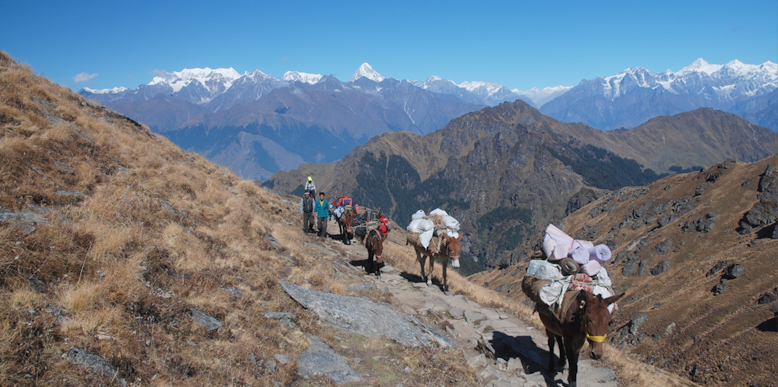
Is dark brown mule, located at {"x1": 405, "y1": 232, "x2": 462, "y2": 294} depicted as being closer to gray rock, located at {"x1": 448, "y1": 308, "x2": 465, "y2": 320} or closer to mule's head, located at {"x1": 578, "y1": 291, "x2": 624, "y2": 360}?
gray rock, located at {"x1": 448, "y1": 308, "x2": 465, "y2": 320}

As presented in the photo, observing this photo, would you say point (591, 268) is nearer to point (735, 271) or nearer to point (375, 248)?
point (375, 248)

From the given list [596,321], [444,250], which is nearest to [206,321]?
[596,321]

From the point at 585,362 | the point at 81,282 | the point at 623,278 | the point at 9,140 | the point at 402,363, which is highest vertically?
the point at 9,140

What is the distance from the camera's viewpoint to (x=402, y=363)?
7379 millimetres

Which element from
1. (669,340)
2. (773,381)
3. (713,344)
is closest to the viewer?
(773,381)

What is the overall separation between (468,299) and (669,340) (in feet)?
145

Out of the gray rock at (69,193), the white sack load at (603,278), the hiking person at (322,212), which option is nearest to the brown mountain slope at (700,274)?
the white sack load at (603,278)

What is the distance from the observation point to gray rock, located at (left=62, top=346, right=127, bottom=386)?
4.30 meters

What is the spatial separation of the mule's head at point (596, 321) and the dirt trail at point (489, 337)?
6.50 ft

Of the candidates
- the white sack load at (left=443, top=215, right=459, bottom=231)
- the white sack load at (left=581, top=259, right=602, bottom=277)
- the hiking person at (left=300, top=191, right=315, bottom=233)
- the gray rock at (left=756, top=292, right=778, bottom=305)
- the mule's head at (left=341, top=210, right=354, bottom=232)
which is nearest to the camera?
the white sack load at (left=581, top=259, right=602, bottom=277)

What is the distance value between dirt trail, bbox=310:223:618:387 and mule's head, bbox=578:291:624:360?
198 cm

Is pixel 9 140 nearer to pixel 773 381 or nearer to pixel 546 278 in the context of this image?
pixel 546 278

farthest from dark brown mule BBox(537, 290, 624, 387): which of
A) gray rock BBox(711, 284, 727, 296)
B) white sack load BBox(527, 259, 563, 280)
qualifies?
gray rock BBox(711, 284, 727, 296)

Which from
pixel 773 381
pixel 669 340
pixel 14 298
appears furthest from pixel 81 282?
pixel 669 340
